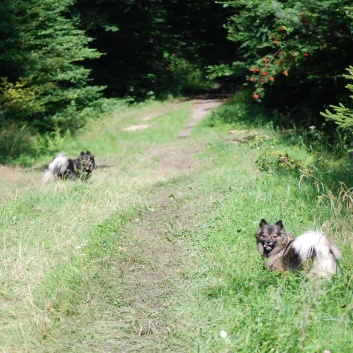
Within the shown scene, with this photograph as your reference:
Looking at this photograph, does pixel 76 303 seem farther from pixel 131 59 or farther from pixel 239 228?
pixel 131 59

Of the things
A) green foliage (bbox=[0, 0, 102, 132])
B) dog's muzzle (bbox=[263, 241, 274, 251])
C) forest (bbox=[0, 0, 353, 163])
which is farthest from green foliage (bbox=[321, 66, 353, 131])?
green foliage (bbox=[0, 0, 102, 132])

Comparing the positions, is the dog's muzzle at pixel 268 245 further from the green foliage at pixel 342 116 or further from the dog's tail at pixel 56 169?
the dog's tail at pixel 56 169

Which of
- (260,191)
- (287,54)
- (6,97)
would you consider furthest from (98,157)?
(260,191)

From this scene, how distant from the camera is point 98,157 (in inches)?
591

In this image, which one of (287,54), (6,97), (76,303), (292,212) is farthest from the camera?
(6,97)

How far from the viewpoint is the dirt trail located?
476 centimetres

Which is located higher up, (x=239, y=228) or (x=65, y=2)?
(x=65, y=2)

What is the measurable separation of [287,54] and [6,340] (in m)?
11.4

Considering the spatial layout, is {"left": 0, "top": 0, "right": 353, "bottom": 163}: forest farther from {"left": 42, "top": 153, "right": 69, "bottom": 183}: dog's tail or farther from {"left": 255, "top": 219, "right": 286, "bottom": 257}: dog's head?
{"left": 42, "top": 153, "right": 69, "bottom": 183}: dog's tail

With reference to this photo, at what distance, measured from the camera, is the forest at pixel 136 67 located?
12.6m

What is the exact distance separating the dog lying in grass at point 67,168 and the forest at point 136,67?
12.3 ft

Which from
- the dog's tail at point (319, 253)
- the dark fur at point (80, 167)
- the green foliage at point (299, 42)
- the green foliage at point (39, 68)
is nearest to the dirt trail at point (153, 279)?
the dog's tail at point (319, 253)

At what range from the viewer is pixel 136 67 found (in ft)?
94.8

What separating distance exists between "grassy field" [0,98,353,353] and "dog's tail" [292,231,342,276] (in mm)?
197
